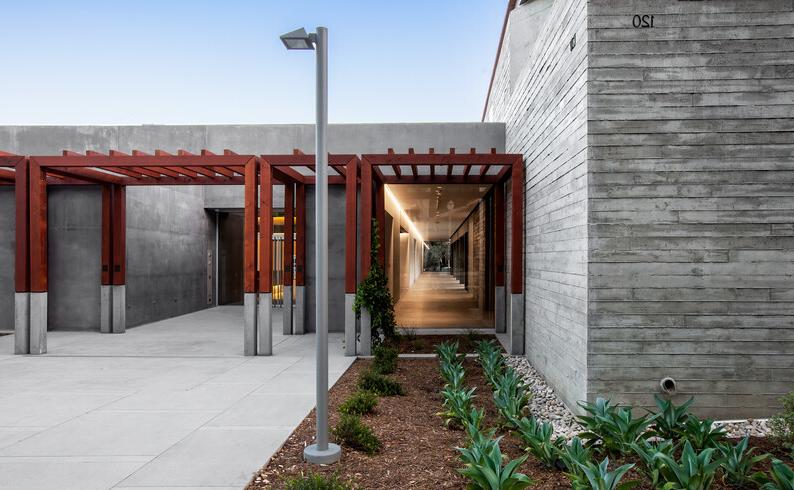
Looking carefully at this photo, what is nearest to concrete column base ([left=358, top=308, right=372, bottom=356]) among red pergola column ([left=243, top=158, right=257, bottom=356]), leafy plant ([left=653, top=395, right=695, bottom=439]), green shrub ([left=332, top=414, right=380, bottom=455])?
red pergola column ([left=243, top=158, right=257, bottom=356])

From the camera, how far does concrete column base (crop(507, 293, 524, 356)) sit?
8.77 m

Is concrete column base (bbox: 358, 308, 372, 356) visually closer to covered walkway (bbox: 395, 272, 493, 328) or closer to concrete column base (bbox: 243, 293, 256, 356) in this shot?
concrete column base (bbox: 243, 293, 256, 356)

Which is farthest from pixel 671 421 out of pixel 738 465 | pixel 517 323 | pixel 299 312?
pixel 299 312

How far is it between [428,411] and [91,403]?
3889 millimetres

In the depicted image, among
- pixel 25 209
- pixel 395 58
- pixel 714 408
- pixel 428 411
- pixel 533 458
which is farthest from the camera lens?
pixel 395 58

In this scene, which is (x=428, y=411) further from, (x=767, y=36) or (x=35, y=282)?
(x=35, y=282)

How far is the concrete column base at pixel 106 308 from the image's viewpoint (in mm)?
11258

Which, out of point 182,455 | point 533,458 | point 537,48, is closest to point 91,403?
point 182,455

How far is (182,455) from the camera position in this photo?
14.0ft

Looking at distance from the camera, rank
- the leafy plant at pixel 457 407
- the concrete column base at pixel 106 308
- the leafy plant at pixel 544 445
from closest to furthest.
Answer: the leafy plant at pixel 544 445, the leafy plant at pixel 457 407, the concrete column base at pixel 106 308

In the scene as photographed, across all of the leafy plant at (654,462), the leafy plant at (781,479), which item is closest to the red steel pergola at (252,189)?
the leafy plant at (654,462)

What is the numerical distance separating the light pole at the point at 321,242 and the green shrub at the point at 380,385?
2.03 meters

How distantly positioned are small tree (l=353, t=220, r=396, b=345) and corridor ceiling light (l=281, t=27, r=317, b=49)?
5.06m

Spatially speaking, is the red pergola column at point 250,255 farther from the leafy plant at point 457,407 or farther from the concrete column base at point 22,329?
the leafy plant at point 457,407
